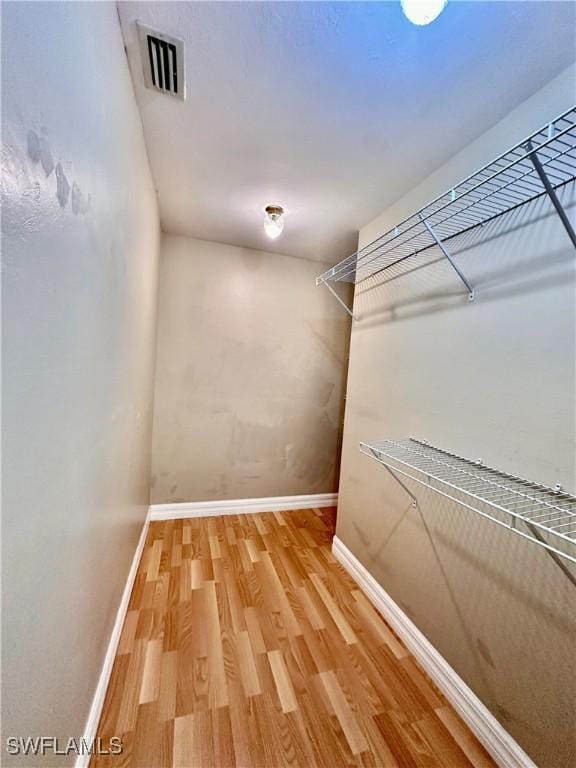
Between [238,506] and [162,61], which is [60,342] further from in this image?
[238,506]

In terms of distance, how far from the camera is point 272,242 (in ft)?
7.86

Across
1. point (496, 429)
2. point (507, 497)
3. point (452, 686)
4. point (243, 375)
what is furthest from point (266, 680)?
point (243, 375)

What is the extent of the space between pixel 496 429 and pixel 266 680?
1.40 m

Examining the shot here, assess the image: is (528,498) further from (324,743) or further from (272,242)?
(272,242)

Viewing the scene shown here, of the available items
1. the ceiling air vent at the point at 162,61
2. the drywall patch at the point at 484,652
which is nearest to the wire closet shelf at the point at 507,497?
the drywall patch at the point at 484,652

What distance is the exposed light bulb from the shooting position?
0.72 metres

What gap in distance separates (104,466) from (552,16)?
1.89 metres

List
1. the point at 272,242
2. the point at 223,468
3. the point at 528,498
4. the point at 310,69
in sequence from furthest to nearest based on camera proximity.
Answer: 1. the point at 223,468
2. the point at 272,242
3. the point at 310,69
4. the point at 528,498

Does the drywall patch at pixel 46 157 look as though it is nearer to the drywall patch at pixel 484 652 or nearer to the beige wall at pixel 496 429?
the beige wall at pixel 496 429

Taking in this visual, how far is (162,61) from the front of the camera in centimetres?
101

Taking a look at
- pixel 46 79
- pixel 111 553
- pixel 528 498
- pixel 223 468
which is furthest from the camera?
pixel 223 468

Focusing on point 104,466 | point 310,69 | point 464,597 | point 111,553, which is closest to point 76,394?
point 104,466

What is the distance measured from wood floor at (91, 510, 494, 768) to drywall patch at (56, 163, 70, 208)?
1.64 m

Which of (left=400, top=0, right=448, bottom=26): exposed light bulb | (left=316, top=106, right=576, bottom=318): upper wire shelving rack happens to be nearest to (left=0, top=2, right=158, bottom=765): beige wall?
(left=400, top=0, right=448, bottom=26): exposed light bulb
